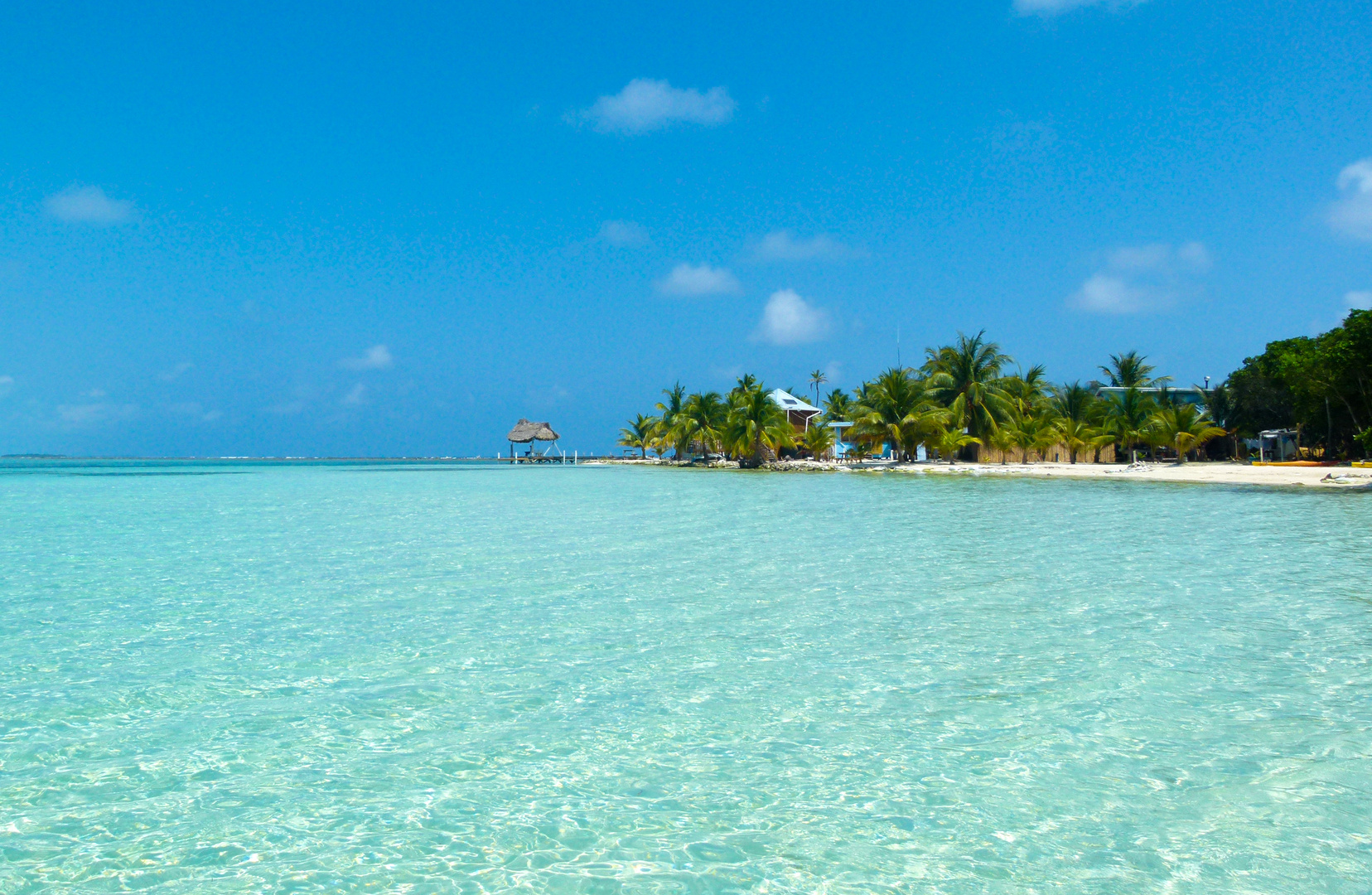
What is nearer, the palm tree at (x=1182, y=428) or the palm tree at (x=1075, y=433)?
the palm tree at (x=1182, y=428)

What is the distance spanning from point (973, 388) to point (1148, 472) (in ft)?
26.6

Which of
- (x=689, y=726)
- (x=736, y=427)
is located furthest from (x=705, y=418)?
(x=689, y=726)

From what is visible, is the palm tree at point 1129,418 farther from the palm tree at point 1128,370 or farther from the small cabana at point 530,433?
the small cabana at point 530,433

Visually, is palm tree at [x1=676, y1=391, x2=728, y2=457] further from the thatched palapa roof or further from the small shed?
the thatched palapa roof

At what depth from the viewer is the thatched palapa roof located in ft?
228

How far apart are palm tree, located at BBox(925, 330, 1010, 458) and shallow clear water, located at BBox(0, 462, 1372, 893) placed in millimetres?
27249

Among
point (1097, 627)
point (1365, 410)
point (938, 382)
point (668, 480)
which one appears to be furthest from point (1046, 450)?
point (1097, 627)

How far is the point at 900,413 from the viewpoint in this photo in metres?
35.4

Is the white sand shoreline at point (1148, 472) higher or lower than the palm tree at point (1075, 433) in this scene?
lower

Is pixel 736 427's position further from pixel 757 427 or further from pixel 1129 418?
pixel 1129 418

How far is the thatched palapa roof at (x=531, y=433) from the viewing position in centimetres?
6950

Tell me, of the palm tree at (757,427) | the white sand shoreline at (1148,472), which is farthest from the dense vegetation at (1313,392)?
the palm tree at (757,427)

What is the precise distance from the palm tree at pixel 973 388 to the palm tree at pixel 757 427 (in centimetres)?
726

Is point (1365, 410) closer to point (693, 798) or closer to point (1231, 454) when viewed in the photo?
point (1231, 454)
